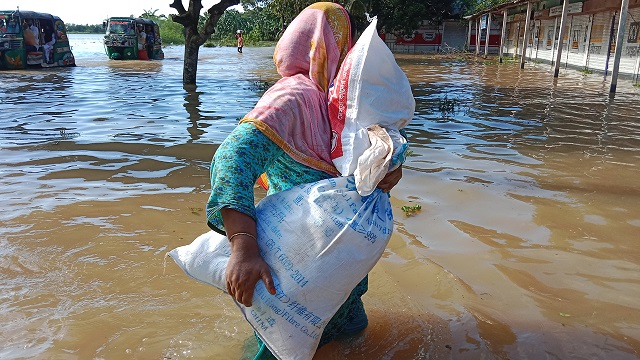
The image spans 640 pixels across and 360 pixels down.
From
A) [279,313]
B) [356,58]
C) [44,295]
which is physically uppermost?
[356,58]

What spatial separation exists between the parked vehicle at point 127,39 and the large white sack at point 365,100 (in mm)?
27455

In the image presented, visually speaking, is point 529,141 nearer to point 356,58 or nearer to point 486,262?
point 486,262

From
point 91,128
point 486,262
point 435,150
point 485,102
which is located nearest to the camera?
point 486,262

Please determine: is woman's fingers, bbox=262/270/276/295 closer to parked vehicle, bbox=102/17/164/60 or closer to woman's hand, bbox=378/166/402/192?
woman's hand, bbox=378/166/402/192

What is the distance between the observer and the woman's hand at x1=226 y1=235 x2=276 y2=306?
4.79 ft

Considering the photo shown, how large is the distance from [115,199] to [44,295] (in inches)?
69.4

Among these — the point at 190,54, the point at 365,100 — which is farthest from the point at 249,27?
the point at 365,100

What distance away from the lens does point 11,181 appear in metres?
5.01

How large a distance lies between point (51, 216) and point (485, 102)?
29.0ft

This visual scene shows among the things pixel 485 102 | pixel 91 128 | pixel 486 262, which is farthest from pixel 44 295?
pixel 485 102

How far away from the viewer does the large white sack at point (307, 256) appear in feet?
4.91

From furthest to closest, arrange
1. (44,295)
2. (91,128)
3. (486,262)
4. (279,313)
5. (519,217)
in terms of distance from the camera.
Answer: (91,128)
(519,217)
(486,262)
(44,295)
(279,313)

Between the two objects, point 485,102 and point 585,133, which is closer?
point 585,133

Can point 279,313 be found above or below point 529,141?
above
